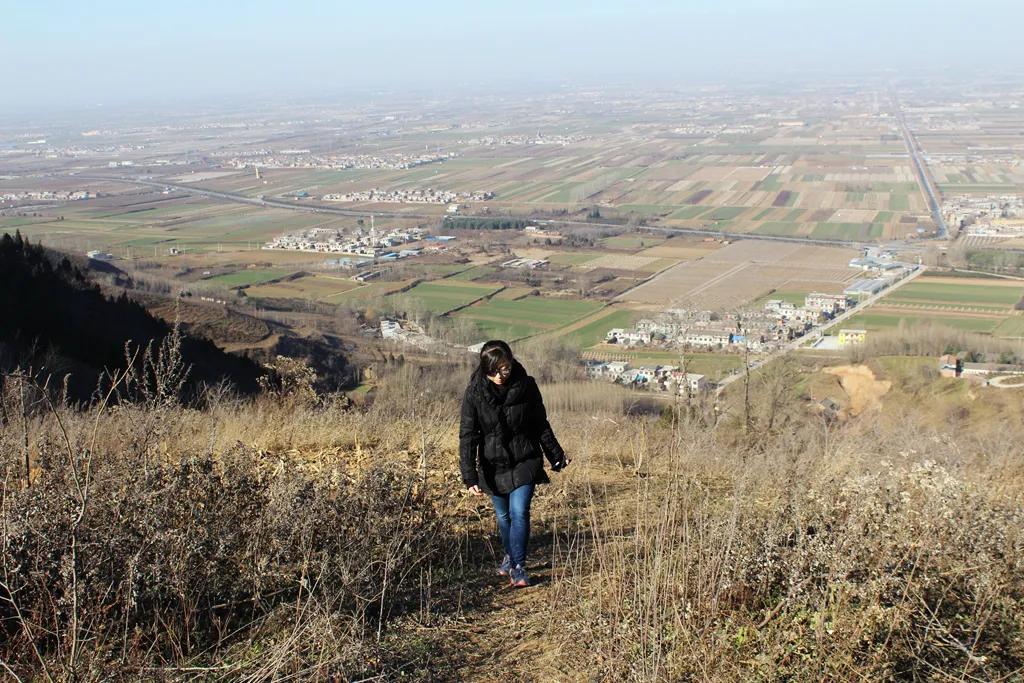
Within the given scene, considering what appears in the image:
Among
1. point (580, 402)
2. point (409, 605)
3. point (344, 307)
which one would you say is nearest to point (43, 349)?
point (580, 402)

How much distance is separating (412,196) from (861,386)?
6034cm

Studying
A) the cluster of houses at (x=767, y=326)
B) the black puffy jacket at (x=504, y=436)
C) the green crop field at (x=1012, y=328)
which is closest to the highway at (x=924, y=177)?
the green crop field at (x=1012, y=328)

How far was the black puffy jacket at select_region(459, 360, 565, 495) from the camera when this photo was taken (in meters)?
4.35

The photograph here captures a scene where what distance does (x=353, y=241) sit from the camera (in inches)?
2282

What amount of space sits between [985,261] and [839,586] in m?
49.3

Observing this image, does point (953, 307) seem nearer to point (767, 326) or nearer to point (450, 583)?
point (767, 326)

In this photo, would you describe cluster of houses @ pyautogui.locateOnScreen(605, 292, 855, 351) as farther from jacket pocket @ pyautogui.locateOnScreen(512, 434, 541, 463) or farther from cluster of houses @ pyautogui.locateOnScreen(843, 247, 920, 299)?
jacket pocket @ pyautogui.locateOnScreen(512, 434, 541, 463)

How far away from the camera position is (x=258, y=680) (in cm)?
293

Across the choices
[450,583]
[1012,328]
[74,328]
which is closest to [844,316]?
[1012,328]

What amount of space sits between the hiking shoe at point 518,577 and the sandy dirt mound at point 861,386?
68.0 feet

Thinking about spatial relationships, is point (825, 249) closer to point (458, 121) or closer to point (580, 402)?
point (580, 402)

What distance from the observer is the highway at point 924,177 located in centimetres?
5762

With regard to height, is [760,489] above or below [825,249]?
above

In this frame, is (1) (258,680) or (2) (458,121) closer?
(1) (258,680)
